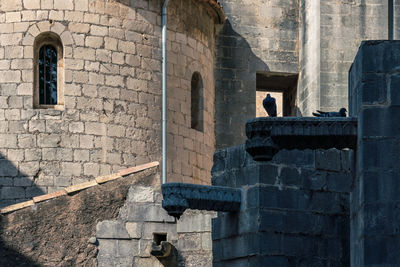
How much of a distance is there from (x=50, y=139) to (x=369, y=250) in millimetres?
10193

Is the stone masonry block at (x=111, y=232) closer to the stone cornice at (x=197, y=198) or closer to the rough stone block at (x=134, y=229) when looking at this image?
the rough stone block at (x=134, y=229)

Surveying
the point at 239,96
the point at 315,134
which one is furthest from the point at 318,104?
the point at 315,134

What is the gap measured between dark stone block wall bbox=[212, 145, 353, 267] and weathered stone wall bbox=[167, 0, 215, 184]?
733 centimetres

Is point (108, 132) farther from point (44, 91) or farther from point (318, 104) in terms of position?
point (318, 104)

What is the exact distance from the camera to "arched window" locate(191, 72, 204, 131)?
65.5ft

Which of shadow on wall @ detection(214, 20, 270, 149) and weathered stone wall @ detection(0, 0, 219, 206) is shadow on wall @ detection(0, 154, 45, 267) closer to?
weathered stone wall @ detection(0, 0, 219, 206)

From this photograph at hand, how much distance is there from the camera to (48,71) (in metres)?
18.1

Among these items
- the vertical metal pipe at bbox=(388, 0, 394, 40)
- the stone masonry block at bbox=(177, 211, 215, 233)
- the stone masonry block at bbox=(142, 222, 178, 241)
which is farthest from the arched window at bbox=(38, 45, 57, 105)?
the vertical metal pipe at bbox=(388, 0, 394, 40)

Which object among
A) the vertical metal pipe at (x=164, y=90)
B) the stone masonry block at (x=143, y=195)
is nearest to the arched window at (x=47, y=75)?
the vertical metal pipe at (x=164, y=90)

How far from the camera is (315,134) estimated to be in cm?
891

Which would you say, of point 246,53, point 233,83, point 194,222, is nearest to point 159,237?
point 194,222

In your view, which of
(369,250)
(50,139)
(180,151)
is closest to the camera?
(369,250)

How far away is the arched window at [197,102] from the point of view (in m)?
20.0

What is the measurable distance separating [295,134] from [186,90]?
10.5 metres
